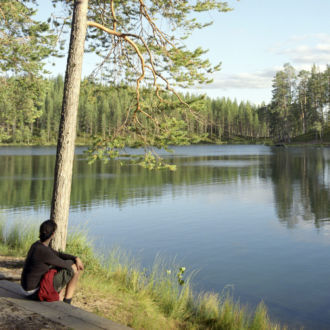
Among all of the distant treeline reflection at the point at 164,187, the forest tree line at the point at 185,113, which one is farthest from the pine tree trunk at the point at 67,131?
the distant treeline reflection at the point at 164,187

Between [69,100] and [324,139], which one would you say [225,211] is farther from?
[324,139]

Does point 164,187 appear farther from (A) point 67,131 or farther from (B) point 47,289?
(B) point 47,289

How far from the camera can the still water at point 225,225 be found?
418 inches

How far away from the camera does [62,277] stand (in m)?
5.75

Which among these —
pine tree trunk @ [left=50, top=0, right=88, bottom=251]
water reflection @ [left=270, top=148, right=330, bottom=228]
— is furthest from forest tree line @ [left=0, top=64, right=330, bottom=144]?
water reflection @ [left=270, top=148, right=330, bottom=228]

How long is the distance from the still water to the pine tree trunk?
187 inches

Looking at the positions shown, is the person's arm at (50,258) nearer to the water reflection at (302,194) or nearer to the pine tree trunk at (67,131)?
the pine tree trunk at (67,131)

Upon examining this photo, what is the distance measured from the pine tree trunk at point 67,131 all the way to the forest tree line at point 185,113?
62cm

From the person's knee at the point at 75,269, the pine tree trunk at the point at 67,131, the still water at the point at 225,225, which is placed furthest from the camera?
the still water at the point at 225,225

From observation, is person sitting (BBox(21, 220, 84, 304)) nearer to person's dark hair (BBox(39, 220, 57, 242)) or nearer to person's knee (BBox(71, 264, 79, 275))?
person's dark hair (BBox(39, 220, 57, 242))

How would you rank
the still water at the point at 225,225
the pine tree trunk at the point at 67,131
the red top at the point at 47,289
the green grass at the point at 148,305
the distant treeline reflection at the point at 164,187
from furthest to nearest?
the distant treeline reflection at the point at 164,187, the still water at the point at 225,225, the pine tree trunk at the point at 67,131, the green grass at the point at 148,305, the red top at the point at 47,289

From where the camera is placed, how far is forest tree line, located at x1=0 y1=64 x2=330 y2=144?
984 centimetres

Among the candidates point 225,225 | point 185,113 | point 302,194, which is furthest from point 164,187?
point 185,113

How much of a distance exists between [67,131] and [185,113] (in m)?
3.21
